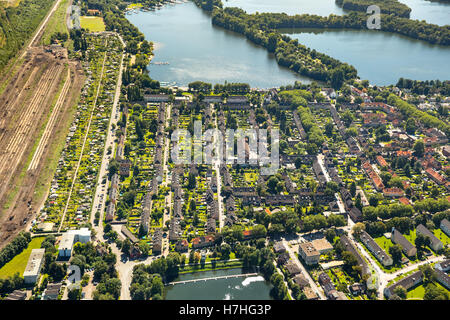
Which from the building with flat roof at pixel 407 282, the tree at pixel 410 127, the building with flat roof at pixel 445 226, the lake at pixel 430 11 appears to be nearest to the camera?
the building with flat roof at pixel 407 282

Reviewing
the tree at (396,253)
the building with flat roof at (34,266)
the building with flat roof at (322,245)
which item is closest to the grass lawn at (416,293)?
the tree at (396,253)

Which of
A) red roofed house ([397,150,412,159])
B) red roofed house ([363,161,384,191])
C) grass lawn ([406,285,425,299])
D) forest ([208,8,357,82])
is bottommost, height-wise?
grass lawn ([406,285,425,299])

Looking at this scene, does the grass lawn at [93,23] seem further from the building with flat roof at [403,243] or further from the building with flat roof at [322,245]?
the building with flat roof at [403,243]

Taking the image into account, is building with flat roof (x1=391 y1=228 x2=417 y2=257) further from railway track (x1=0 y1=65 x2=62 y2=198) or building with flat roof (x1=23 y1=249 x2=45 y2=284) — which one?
railway track (x1=0 y1=65 x2=62 y2=198)

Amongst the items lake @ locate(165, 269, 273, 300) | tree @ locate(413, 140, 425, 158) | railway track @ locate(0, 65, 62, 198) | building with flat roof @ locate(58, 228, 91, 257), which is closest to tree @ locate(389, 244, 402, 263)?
lake @ locate(165, 269, 273, 300)

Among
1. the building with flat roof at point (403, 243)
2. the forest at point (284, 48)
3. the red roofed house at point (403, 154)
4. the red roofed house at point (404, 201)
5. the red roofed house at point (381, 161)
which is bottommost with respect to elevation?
the building with flat roof at point (403, 243)

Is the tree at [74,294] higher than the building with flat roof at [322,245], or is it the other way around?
the building with flat roof at [322,245]
